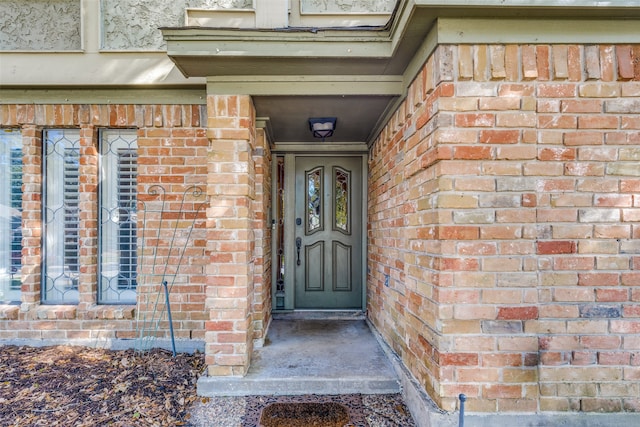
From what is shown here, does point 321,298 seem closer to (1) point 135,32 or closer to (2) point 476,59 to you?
(2) point 476,59

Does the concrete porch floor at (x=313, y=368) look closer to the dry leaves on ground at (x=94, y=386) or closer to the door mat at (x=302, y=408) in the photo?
the door mat at (x=302, y=408)

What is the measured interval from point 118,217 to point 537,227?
348cm

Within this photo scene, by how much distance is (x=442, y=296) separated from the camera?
6.25ft

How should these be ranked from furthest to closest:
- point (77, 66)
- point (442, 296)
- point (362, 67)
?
point (77, 66), point (362, 67), point (442, 296)

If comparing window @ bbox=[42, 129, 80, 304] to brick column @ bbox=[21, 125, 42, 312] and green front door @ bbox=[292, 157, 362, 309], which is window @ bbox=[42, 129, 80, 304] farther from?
green front door @ bbox=[292, 157, 362, 309]

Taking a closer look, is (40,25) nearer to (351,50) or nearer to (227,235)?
(227,235)

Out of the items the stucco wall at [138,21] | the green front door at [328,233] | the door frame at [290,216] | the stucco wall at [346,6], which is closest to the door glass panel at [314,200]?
the green front door at [328,233]

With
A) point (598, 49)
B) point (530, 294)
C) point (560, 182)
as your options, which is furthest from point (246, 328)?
point (598, 49)

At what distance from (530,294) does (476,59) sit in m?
1.35

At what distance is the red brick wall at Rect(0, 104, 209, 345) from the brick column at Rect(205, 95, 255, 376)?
777 millimetres

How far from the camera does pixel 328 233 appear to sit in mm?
4285

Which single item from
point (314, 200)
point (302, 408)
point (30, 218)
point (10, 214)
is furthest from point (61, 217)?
point (302, 408)

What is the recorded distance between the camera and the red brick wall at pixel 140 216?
3203 mm

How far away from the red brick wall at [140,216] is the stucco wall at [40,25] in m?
0.58
